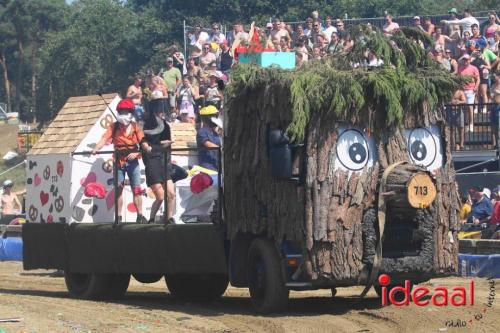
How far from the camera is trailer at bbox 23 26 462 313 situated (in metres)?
13.5

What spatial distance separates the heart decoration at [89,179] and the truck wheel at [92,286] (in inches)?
53.7


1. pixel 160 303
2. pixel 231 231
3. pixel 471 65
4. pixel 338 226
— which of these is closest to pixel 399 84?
pixel 338 226

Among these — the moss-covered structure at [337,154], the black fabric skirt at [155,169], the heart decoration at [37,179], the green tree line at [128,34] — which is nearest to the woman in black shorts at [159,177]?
the black fabric skirt at [155,169]

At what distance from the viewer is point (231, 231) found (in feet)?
48.3

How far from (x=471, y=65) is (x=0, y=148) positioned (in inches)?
1547

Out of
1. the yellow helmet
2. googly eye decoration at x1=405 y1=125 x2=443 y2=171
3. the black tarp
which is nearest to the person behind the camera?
googly eye decoration at x1=405 y1=125 x2=443 y2=171

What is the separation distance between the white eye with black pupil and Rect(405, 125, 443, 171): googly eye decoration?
63 cm

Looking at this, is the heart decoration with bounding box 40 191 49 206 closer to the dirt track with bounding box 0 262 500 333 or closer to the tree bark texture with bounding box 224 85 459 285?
the dirt track with bounding box 0 262 500 333

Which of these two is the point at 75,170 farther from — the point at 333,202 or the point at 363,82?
the point at 363,82

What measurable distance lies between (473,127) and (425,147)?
11.3m

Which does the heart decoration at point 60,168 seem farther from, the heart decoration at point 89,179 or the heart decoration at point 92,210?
the heart decoration at point 92,210

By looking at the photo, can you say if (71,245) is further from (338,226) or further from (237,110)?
(338,226)

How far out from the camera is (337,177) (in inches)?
535

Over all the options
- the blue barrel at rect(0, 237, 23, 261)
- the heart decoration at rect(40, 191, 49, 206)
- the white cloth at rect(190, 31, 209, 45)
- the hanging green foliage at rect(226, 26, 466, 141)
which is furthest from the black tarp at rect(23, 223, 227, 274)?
the white cloth at rect(190, 31, 209, 45)
